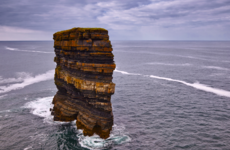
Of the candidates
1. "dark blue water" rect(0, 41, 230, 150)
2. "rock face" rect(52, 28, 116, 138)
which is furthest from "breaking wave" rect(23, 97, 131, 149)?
"rock face" rect(52, 28, 116, 138)

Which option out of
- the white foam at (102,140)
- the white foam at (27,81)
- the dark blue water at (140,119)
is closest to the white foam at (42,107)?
the dark blue water at (140,119)

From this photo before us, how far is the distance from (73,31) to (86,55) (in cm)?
563

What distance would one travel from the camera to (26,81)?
72438mm

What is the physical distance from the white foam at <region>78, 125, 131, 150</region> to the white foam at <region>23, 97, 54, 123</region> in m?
11.8

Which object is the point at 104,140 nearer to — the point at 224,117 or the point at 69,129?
the point at 69,129

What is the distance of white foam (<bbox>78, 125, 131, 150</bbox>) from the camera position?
30.5 meters

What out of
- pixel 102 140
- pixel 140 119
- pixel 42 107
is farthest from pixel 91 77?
pixel 42 107

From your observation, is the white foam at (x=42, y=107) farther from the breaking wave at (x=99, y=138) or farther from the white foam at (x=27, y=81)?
the white foam at (x=27, y=81)

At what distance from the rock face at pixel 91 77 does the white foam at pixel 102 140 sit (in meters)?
0.91

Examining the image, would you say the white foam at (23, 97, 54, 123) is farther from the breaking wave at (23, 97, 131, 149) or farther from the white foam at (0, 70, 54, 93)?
the white foam at (0, 70, 54, 93)

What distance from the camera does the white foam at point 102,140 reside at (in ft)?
100

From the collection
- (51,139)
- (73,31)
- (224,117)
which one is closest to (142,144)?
(51,139)

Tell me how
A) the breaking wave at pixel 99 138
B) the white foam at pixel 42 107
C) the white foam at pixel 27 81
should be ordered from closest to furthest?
the breaking wave at pixel 99 138 < the white foam at pixel 42 107 < the white foam at pixel 27 81

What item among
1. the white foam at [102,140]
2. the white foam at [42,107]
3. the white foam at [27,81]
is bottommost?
the white foam at [102,140]
